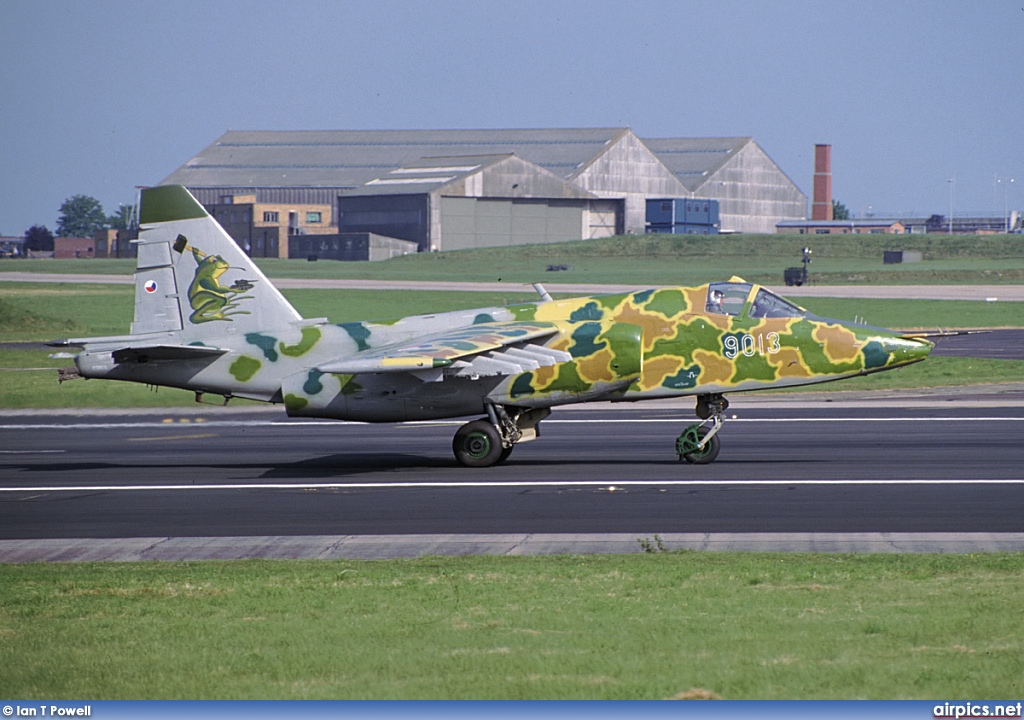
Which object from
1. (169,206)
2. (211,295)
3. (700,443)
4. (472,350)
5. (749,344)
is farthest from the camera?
(169,206)

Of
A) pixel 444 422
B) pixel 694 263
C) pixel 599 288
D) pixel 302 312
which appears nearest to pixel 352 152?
pixel 694 263

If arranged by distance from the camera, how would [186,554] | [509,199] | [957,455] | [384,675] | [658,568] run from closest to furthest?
[384,675], [658,568], [186,554], [957,455], [509,199]

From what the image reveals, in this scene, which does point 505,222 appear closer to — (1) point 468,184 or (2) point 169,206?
(1) point 468,184

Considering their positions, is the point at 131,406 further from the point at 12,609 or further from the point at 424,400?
the point at 12,609

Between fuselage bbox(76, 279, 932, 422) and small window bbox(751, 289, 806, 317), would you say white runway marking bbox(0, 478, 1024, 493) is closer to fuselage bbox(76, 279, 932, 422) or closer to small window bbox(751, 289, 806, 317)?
fuselage bbox(76, 279, 932, 422)

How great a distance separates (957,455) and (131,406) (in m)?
21.2

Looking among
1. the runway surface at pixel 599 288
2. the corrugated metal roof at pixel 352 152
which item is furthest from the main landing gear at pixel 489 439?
the corrugated metal roof at pixel 352 152

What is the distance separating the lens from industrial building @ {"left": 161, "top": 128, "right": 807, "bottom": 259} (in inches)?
5231

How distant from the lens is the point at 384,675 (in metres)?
8.73

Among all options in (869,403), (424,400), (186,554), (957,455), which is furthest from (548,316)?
(869,403)

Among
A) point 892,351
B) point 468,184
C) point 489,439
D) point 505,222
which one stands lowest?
point 489,439

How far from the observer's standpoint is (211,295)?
22656 millimetres

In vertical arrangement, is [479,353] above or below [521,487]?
above

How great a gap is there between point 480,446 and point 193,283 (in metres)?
5.99
